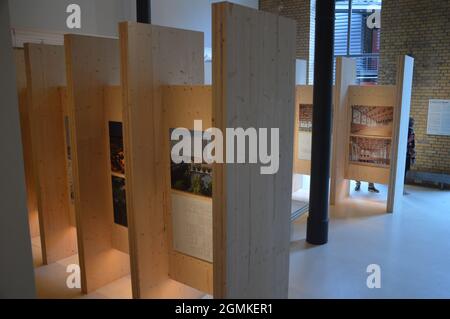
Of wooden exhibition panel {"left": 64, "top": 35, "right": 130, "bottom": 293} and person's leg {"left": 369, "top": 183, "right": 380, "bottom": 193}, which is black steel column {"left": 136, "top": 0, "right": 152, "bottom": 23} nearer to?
wooden exhibition panel {"left": 64, "top": 35, "right": 130, "bottom": 293}

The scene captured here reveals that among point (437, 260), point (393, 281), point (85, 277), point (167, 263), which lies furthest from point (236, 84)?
point (437, 260)

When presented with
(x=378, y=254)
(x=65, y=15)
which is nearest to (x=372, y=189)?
(x=378, y=254)

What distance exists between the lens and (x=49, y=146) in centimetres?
486

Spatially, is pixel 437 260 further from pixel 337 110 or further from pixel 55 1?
pixel 55 1

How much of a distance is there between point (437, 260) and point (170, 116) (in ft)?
12.4

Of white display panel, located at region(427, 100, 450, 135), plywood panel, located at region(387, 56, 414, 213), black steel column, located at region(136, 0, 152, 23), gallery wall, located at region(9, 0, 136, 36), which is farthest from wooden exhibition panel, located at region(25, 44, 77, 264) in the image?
white display panel, located at region(427, 100, 450, 135)

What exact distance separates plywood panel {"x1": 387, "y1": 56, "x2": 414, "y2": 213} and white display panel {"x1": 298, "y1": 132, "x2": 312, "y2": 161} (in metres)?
1.49

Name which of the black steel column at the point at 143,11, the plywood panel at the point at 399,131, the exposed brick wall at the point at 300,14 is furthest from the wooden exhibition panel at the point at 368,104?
Result: the exposed brick wall at the point at 300,14

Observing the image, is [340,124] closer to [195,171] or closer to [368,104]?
[368,104]

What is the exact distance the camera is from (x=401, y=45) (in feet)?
29.0

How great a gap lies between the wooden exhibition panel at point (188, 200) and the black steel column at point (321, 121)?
2.38 m

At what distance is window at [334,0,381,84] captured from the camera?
33.4 ft

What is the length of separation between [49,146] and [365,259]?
4.21 m

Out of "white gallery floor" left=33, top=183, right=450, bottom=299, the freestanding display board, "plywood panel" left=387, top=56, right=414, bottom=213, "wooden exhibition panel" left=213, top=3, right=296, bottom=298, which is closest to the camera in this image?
"wooden exhibition panel" left=213, top=3, right=296, bottom=298
